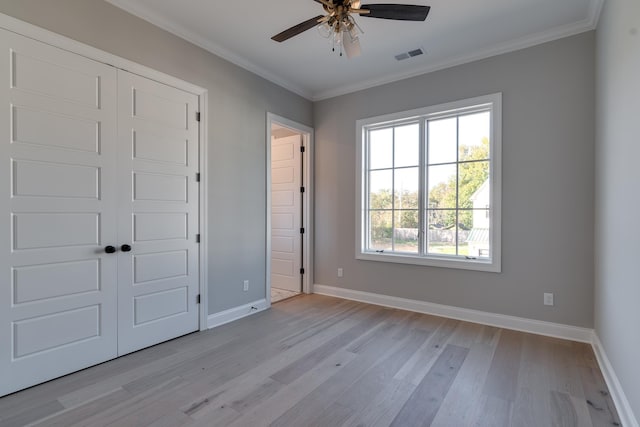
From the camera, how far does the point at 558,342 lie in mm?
3045

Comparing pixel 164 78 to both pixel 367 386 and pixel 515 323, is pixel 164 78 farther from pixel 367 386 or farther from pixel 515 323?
pixel 515 323

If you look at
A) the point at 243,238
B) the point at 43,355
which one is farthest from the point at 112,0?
the point at 43,355

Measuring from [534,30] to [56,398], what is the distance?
495cm

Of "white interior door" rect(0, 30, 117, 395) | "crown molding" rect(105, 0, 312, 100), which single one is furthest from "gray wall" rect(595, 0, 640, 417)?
"white interior door" rect(0, 30, 117, 395)

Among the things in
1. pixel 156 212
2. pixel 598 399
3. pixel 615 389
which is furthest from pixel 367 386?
pixel 156 212

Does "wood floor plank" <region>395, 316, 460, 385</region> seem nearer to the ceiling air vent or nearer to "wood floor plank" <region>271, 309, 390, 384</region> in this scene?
"wood floor plank" <region>271, 309, 390, 384</region>

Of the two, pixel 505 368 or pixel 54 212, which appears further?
pixel 505 368

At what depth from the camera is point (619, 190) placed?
215 centimetres

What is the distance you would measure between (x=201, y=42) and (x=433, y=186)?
3.04m

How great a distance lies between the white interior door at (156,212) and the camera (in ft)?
9.07

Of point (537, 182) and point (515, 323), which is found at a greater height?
point (537, 182)

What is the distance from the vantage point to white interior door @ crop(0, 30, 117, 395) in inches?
85.1

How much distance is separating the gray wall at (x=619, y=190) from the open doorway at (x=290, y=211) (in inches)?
130

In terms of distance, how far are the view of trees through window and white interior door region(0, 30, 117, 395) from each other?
308 centimetres
